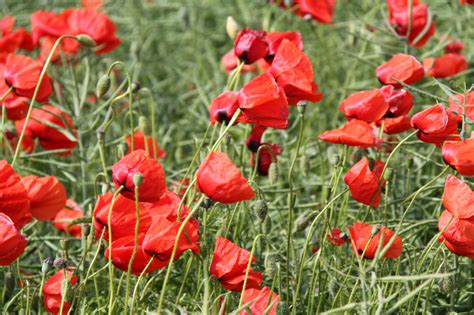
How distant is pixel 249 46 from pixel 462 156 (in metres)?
0.44

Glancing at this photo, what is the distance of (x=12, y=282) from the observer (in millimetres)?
1661

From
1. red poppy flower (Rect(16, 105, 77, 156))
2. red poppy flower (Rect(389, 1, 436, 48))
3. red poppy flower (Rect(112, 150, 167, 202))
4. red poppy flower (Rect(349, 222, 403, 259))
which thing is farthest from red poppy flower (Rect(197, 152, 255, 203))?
red poppy flower (Rect(389, 1, 436, 48))

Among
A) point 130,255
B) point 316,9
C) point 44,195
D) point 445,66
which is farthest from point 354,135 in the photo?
point 316,9

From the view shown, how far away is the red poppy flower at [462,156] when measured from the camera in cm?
149

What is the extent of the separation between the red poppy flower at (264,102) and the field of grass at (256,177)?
44mm

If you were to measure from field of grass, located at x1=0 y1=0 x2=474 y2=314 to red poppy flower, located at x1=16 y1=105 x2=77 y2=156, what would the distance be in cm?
4

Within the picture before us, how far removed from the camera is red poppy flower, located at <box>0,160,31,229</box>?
1.51 m

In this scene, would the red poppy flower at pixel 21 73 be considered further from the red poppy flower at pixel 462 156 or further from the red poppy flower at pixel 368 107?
the red poppy flower at pixel 462 156

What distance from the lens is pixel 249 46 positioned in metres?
1.69

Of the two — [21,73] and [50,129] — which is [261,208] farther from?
[50,129]

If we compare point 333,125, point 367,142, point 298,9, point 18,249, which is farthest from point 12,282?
point 298,9

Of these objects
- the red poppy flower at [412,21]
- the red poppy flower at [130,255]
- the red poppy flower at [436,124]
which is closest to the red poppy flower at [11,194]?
the red poppy flower at [130,255]

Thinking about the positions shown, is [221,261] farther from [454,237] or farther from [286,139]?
[286,139]

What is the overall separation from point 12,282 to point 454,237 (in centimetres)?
76
